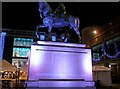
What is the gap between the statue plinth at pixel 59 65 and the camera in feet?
A: 25.6

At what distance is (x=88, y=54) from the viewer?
881 cm

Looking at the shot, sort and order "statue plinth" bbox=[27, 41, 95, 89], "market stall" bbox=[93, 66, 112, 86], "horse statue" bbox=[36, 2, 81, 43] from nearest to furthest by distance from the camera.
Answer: "statue plinth" bbox=[27, 41, 95, 89] < "horse statue" bbox=[36, 2, 81, 43] < "market stall" bbox=[93, 66, 112, 86]

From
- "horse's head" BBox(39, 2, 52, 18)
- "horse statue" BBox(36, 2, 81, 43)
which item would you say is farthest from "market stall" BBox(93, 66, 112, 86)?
"horse's head" BBox(39, 2, 52, 18)

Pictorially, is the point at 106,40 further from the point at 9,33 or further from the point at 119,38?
the point at 9,33

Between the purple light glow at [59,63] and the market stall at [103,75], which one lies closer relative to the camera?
the purple light glow at [59,63]

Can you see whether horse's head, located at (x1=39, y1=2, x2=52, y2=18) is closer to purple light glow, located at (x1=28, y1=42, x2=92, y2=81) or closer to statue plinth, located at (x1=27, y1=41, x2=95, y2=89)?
statue plinth, located at (x1=27, y1=41, x2=95, y2=89)

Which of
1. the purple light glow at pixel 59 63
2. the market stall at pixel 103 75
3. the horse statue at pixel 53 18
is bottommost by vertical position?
the market stall at pixel 103 75

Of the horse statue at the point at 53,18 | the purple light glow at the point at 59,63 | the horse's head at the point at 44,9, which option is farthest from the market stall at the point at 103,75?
the horse's head at the point at 44,9

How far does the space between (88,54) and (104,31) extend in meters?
22.1

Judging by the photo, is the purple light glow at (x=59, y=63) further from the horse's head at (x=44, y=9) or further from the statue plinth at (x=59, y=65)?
the horse's head at (x=44, y=9)

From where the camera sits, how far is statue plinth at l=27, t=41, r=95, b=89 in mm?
7789

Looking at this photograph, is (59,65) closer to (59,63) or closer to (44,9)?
(59,63)

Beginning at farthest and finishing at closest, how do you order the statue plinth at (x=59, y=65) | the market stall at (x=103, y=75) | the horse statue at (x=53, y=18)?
the market stall at (x=103, y=75)
the horse statue at (x=53, y=18)
the statue plinth at (x=59, y=65)

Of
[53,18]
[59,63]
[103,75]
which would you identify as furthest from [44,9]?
[103,75]
